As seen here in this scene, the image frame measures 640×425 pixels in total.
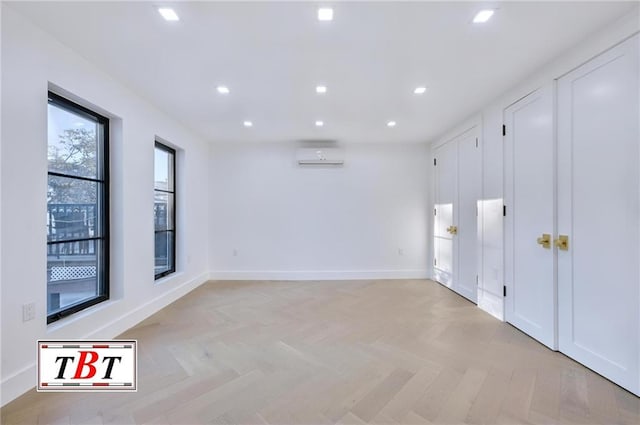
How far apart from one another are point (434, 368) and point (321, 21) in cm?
268

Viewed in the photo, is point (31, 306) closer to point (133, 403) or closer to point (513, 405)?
point (133, 403)

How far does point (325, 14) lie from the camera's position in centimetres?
175

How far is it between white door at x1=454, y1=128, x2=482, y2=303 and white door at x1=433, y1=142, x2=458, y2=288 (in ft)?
0.46

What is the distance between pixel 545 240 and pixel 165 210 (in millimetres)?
4512

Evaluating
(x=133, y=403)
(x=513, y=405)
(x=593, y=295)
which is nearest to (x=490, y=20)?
(x=593, y=295)

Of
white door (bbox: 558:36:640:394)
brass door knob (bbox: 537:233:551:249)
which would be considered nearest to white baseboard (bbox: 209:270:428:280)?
brass door knob (bbox: 537:233:551:249)

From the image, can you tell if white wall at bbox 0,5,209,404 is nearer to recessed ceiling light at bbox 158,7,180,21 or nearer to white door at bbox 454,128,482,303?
recessed ceiling light at bbox 158,7,180,21

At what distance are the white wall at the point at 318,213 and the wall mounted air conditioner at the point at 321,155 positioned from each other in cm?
18

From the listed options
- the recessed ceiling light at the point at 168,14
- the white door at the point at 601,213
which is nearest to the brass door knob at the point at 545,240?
the white door at the point at 601,213

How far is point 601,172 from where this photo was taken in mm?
1972

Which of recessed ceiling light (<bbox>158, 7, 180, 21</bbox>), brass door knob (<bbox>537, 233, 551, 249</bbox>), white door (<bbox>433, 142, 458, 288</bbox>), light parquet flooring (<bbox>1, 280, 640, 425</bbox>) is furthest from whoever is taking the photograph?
white door (<bbox>433, 142, 458, 288</bbox>)

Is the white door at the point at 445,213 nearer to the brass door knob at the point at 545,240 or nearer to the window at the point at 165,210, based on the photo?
the brass door knob at the point at 545,240

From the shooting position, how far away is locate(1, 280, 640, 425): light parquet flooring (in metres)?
1.60

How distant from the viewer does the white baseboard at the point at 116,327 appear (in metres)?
1.70
